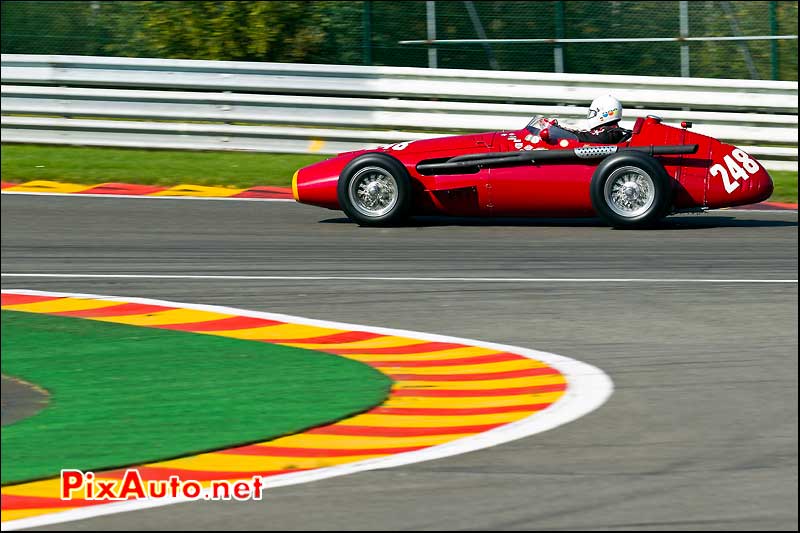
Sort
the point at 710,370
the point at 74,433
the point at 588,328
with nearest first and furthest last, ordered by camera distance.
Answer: the point at 74,433 < the point at 710,370 < the point at 588,328

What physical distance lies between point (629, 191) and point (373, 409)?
18.3 feet

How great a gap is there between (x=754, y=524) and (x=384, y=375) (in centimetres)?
281

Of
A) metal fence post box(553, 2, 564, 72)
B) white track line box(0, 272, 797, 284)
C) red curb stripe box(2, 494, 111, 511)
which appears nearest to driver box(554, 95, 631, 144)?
white track line box(0, 272, 797, 284)

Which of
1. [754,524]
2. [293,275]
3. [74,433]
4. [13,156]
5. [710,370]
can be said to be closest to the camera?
[754,524]

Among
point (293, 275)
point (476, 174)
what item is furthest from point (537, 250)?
point (293, 275)

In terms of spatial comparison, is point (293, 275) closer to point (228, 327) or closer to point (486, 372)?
point (228, 327)

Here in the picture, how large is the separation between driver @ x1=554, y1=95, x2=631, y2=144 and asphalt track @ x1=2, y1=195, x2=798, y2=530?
82 cm

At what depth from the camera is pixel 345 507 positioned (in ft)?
16.6

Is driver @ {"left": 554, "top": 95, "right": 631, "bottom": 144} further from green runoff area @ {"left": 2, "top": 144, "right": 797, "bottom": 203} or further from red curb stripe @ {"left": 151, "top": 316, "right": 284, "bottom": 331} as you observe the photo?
red curb stripe @ {"left": 151, "top": 316, "right": 284, "bottom": 331}

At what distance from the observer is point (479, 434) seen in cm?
606

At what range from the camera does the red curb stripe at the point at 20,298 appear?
9180mm

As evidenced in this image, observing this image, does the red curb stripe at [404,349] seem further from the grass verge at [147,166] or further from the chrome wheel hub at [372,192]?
the grass verge at [147,166]

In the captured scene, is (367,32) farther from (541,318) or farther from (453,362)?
(453,362)

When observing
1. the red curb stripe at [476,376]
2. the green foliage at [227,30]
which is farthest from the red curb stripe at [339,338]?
the green foliage at [227,30]
